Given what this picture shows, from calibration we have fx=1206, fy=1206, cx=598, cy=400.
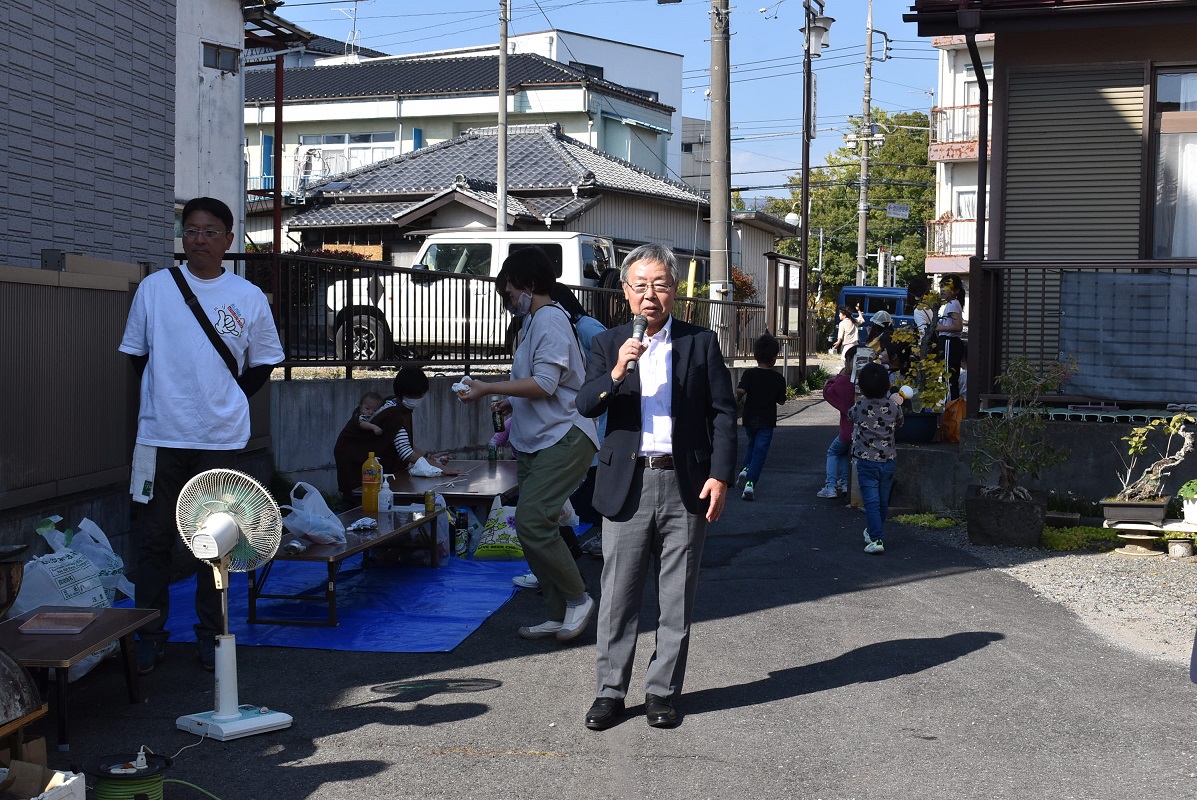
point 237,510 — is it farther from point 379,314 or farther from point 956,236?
point 956,236

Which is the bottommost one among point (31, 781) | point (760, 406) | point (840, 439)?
point (31, 781)

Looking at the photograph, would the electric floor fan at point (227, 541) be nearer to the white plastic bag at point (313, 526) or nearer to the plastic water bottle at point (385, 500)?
the white plastic bag at point (313, 526)

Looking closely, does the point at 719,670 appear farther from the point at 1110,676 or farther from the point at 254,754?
the point at 254,754

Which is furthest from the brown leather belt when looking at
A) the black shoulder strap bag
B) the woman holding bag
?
the black shoulder strap bag

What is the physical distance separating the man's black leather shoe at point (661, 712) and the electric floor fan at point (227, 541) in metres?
1.45

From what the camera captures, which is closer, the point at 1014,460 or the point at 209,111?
the point at 1014,460

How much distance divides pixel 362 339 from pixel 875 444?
4.77 metres

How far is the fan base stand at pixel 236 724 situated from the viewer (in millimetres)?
4621

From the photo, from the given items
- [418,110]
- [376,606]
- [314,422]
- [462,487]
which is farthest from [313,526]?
[418,110]

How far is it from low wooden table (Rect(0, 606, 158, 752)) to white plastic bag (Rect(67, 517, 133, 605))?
60cm

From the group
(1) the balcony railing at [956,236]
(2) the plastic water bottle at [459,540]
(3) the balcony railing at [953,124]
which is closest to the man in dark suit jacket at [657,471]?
(2) the plastic water bottle at [459,540]

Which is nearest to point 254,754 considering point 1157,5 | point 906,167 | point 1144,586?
point 1144,586

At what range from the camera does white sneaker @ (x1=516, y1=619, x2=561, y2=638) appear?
6.34 meters

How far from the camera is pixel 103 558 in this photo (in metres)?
5.88
